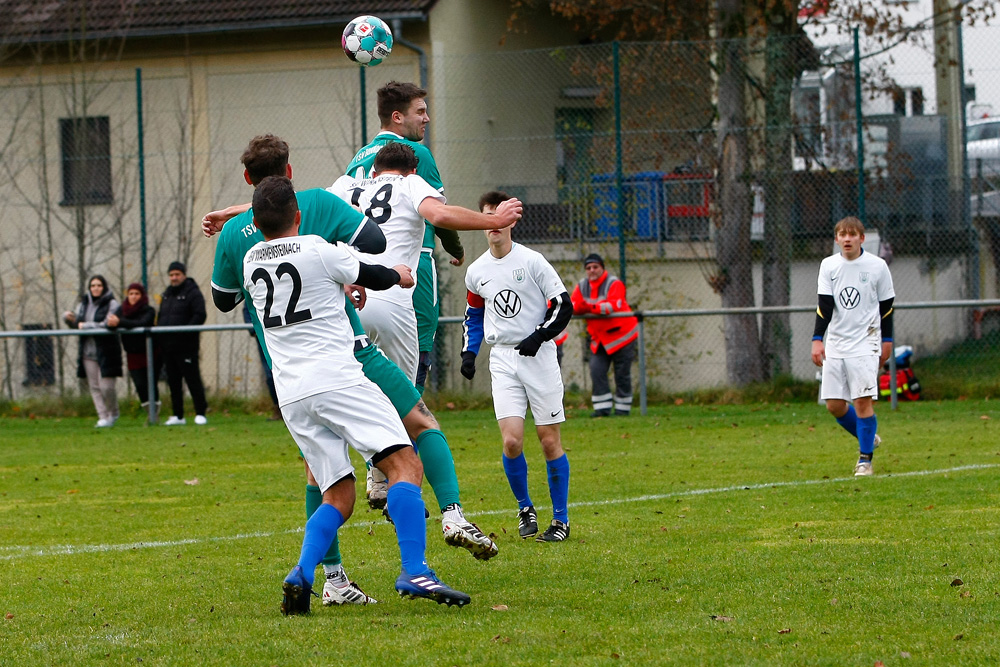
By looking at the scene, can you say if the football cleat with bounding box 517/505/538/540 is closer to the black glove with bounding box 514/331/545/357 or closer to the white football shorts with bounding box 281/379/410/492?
the black glove with bounding box 514/331/545/357

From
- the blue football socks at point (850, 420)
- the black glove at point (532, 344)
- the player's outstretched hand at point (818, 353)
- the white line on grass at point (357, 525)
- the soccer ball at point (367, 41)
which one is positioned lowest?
the white line on grass at point (357, 525)

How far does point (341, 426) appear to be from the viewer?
5.43m

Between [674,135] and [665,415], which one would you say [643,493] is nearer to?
[665,415]

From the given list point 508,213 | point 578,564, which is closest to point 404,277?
point 508,213

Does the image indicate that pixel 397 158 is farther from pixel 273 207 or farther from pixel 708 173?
pixel 708 173

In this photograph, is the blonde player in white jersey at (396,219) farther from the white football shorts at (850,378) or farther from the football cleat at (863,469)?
the white football shorts at (850,378)

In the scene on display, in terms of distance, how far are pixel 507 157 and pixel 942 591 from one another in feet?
42.1

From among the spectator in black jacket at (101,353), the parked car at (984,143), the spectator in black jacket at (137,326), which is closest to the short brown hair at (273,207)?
the spectator in black jacket at (137,326)

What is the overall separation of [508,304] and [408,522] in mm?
2749

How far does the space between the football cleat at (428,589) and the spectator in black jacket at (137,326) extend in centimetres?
1146

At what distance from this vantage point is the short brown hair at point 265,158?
19.2 ft

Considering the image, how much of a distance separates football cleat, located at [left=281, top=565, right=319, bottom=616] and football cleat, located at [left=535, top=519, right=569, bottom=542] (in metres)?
2.14

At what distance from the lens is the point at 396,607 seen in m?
5.80

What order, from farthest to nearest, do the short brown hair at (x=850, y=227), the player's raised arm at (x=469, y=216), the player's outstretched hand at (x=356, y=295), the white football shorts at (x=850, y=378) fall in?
the short brown hair at (x=850, y=227) → the white football shorts at (x=850, y=378) → the player's raised arm at (x=469, y=216) → the player's outstretched hand at (x=356, y=295)
